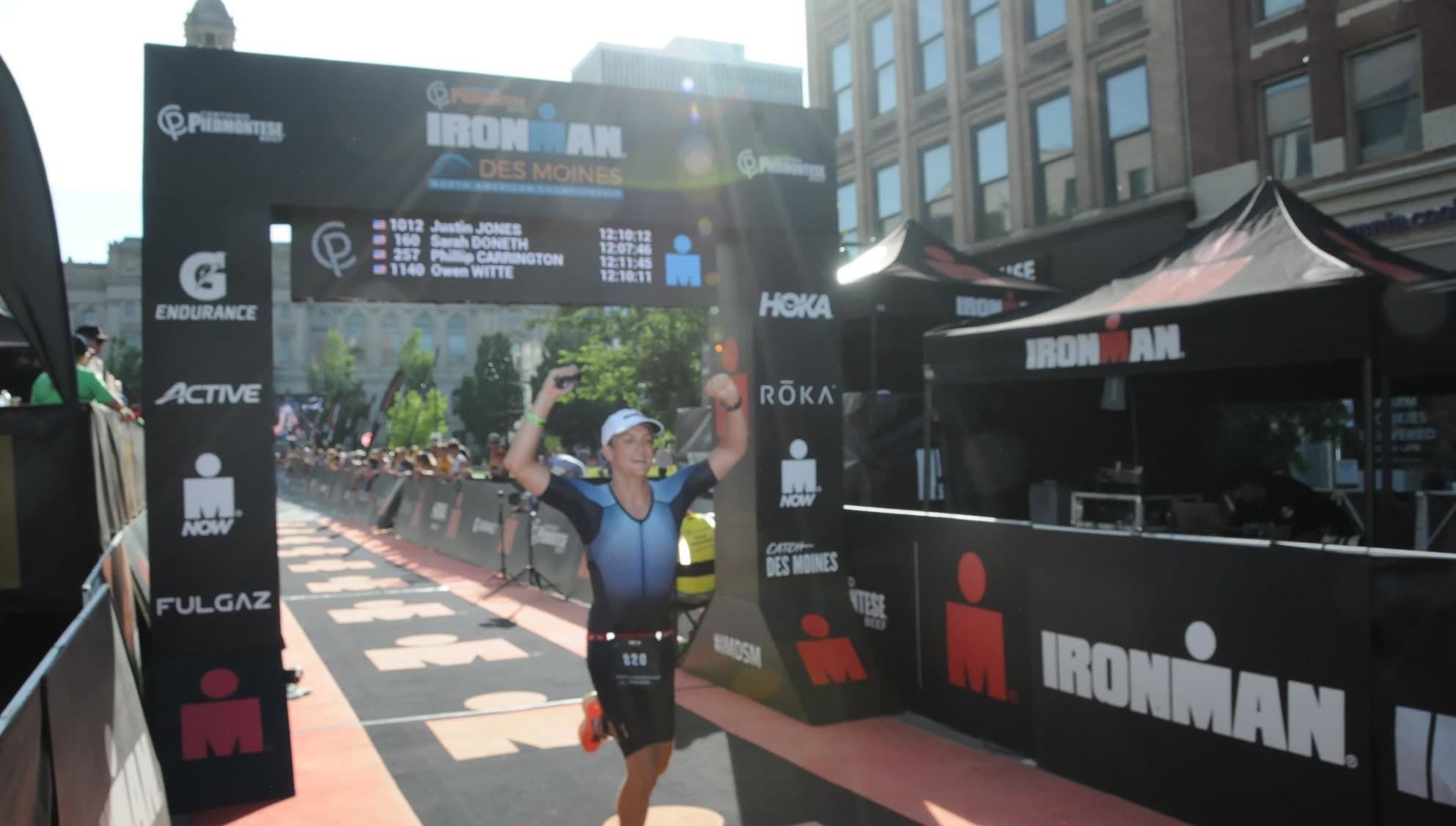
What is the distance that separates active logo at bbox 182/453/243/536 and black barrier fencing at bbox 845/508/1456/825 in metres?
4.72

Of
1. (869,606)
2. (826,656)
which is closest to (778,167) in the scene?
(869,606)

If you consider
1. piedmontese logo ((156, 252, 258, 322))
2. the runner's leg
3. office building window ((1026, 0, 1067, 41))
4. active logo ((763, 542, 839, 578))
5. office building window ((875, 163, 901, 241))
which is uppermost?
office building window ((1026, 0, 1067, 41))

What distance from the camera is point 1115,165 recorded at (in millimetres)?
20859

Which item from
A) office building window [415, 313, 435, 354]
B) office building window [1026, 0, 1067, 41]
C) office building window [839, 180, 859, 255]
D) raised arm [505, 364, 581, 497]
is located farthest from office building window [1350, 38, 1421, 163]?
office building window [415, 313, 435, 354]

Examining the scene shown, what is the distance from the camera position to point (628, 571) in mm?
5160

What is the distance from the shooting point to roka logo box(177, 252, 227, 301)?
21.7ft

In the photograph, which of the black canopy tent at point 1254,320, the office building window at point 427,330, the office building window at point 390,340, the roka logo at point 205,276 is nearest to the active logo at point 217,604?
the roka logo at point 205,276

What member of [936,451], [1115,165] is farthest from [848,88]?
[936,451]

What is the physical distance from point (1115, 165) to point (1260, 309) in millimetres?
14815

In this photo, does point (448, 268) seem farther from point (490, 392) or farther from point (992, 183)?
point (490, 392)

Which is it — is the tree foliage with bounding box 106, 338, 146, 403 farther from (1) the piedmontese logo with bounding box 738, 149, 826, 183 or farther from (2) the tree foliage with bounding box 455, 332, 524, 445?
(1) the piedmontese logo with bounding box 738, 149, 826, 183

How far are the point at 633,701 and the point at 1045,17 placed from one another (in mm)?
21159

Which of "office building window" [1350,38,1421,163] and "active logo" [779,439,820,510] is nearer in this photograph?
"active logo" [779,439,820,510]

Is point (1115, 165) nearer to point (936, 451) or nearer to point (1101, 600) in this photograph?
point (936, 451)
